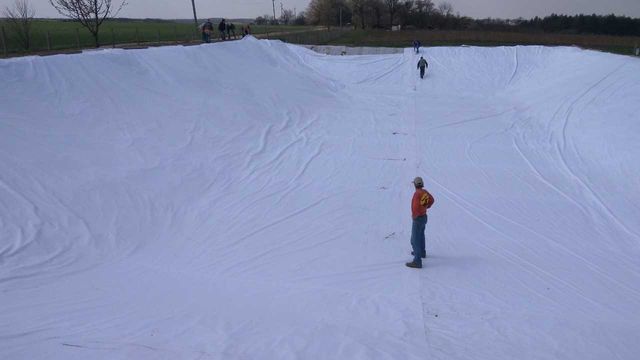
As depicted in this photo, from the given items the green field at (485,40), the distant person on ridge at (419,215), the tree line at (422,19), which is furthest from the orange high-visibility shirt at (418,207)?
the tree line at (422,19)

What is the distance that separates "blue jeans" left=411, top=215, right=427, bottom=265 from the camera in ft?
28.0

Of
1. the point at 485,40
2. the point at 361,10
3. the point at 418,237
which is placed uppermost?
the point at 361,10

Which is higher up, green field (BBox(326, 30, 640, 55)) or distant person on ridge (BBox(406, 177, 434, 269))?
green field (BBox(326, 30, 640, 55))

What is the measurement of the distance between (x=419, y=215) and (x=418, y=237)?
481 millimetres

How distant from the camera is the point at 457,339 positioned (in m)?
6.89

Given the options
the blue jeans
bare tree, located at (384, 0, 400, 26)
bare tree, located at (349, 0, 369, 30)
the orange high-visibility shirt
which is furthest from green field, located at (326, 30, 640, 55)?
the orange high-visibility shirt

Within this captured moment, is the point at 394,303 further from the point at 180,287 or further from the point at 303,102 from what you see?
the point at 303,102

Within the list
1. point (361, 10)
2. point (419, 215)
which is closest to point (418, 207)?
point (419, 215)

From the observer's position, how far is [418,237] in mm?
8734

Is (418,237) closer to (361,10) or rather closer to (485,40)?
(485,40)

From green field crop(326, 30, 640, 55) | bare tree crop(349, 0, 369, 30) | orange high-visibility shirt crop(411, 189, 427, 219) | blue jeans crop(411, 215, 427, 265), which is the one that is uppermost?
bare tree crop(349, 0, 369, 30)

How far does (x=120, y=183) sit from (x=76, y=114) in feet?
11.8

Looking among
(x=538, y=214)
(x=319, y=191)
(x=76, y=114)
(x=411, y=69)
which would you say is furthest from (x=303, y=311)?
(x=411, y=69)

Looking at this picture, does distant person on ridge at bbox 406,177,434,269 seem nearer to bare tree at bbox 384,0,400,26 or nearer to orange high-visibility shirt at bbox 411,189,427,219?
orange high-visibility shirt at bbox 411,189,427,219
